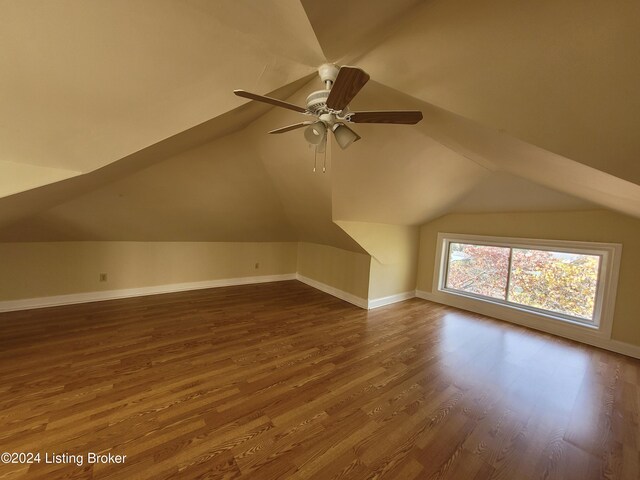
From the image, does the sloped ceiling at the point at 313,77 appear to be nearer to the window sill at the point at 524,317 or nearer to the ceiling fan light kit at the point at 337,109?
the ceiling fan light kit at the point at 337,109

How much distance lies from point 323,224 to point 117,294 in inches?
142

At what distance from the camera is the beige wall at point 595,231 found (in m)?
2.98

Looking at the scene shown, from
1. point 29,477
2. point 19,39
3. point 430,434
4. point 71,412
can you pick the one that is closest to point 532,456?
point 430,434

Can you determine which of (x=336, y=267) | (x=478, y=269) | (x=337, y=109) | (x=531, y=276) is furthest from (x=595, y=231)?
(x=337, y=109)

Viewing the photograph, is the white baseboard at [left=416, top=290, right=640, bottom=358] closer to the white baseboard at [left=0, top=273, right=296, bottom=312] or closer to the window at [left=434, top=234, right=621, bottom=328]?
the window at [left=434, top=234, right=621, bottom=328]

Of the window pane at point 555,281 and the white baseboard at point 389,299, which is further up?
the window pane at point 555,281

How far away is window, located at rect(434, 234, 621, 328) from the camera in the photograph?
3246 mm

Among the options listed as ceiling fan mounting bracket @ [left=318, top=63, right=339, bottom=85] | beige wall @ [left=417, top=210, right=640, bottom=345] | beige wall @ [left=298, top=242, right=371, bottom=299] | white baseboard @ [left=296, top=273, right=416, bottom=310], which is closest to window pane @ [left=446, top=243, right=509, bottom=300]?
beige wall @ [left=417, top=210, right=640, bottom=345]

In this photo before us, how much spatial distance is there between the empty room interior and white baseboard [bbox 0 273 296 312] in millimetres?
33

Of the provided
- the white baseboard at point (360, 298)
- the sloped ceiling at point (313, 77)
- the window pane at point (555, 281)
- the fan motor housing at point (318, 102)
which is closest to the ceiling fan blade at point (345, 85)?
the fan motor housing at point (318, 102)

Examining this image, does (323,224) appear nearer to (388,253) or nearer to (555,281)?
(388,253)

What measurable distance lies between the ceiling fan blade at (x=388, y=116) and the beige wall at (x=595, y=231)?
11.4 feet

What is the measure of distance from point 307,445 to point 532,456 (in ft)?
4.75

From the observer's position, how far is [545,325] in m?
3.59
